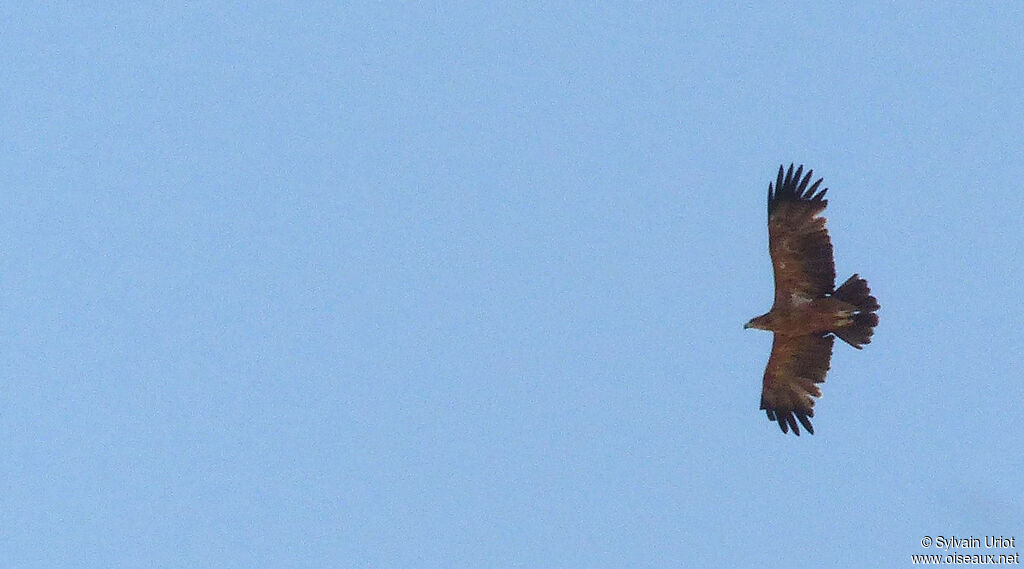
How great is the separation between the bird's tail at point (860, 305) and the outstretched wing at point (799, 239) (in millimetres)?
246

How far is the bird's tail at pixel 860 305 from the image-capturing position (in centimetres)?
2003

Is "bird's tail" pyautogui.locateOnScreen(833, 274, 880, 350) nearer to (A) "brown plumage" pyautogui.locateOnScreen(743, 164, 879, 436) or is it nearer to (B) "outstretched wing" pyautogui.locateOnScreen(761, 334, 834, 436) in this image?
(A) "brown plumage" pyautogui.locateOnScreen(743, 164, 879, 436)

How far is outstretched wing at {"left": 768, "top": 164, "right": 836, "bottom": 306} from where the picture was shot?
66.6ft

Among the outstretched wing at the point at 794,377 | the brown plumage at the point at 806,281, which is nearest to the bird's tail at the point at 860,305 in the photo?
the brown plumage at the point at 806,281

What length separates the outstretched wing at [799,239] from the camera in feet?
66.6

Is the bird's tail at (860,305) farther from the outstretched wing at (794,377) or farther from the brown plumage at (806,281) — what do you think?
the outstretched wing at (794,377)

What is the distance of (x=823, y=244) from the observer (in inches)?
800

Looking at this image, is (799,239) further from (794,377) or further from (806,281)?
(794,377)

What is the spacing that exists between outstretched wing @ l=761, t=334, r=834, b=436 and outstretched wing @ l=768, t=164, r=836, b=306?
1.15 meters

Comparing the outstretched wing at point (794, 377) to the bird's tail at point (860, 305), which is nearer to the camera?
the bird's tail at point (860, 305)

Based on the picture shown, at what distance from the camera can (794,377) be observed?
21.9m

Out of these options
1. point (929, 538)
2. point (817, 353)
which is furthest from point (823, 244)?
point (929, 538)

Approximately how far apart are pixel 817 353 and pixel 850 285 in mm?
1761

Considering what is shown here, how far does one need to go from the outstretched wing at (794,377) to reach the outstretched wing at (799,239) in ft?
3.78
